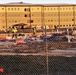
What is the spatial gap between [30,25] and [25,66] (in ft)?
287

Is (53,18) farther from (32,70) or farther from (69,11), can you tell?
(32,70)

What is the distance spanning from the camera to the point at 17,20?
10069 cm

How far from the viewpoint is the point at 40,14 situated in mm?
102500

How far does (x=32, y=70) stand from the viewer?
14.6m

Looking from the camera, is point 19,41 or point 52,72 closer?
point 52,72

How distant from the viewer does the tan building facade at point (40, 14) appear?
332 ft

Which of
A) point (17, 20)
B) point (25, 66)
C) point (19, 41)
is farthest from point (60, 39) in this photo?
point (17, 20)

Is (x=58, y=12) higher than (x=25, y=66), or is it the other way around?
(x=58, y=12)

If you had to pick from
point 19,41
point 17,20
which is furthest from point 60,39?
point 17,20

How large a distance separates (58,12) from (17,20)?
14.8m

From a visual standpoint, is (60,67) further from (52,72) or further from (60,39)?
(60,39)

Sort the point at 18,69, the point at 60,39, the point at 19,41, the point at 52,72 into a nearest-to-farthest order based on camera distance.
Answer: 1. the point at 52,72
2. the point at 18,69
3. the point at 19,41
4. the point at 60,39

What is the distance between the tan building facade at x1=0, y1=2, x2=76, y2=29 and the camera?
10131 centimetres

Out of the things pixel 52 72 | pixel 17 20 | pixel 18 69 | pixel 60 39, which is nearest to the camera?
pixel 52 72
